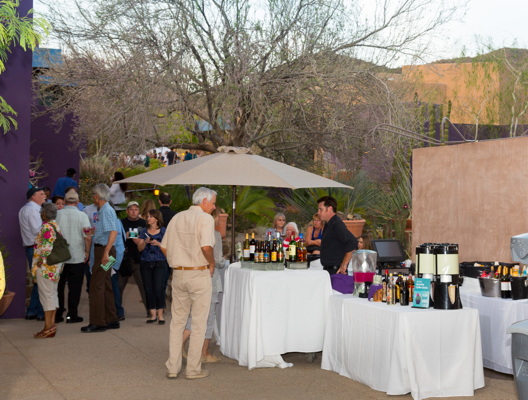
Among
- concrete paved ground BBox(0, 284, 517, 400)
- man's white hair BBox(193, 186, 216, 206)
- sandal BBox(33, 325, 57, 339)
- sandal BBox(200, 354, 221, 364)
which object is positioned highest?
man's white hair BBox(193, 186, 216, 206)

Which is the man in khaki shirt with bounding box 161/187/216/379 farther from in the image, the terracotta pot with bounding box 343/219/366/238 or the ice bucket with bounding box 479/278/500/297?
the terracotta pot with bounding box 343/219/366/238

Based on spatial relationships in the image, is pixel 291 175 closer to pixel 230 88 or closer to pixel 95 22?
pixel 230 88

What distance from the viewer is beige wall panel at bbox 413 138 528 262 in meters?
9.80

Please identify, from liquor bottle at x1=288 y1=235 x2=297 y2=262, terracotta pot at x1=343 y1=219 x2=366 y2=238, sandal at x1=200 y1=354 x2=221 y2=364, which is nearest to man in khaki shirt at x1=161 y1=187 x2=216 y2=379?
sandal at x1=200 y1=354 x2=221 y2=364

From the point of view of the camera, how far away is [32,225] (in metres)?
11.1

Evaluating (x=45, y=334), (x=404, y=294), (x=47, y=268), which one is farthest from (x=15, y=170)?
(x=404, y=294)

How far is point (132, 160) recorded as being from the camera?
57.0 ft

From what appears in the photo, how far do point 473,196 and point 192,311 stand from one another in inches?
180

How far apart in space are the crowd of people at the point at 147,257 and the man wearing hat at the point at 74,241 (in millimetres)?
13

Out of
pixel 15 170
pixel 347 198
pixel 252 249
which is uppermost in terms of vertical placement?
pixel 15 170

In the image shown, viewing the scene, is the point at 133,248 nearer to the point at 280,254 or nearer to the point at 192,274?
the point at 280,254

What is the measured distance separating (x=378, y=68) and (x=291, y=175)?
298 inches

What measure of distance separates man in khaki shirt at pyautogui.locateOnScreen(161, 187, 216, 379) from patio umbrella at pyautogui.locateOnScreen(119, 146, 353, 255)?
135cm

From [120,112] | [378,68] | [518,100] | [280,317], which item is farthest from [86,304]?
[518,100]
